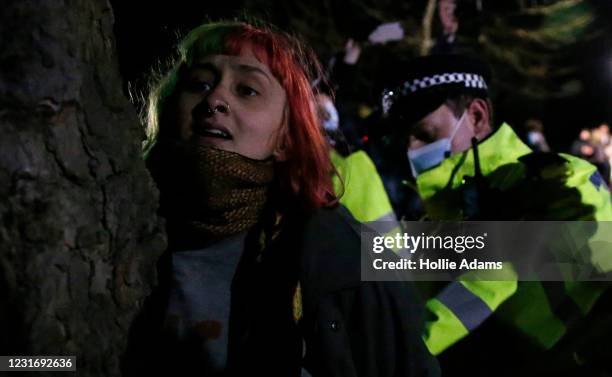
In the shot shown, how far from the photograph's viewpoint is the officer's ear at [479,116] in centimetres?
335

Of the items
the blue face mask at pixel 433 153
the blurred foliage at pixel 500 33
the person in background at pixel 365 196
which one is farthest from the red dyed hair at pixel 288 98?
the blurred foliage at pixel 500 33

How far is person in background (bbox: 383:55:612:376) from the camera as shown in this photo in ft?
8.00

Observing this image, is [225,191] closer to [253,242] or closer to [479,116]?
[253,242]

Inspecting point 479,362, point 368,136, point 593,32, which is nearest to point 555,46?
point 593,32

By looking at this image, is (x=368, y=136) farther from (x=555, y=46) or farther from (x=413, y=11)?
(x=555, y=46)

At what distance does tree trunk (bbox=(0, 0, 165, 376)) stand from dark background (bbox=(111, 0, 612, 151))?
8.05m

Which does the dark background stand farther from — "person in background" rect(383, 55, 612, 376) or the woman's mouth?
the woman's mouth

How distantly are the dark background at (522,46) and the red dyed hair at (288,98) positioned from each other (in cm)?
721

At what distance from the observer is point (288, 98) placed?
1.93 m

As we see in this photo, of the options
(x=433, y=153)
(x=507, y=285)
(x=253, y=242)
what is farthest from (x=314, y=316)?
(x=433, y=153)

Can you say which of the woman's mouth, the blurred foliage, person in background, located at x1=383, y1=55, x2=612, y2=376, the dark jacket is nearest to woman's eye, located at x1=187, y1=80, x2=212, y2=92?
the woman's mouth

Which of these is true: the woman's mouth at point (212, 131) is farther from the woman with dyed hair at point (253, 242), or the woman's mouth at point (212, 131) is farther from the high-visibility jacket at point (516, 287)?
the high-visibility jacket at point (516, 287)

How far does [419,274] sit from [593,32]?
16.2 metres

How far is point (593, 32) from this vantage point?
1673 centimetres
